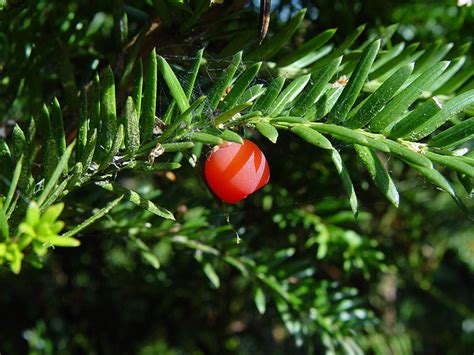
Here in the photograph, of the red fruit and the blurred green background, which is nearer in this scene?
the red fruit

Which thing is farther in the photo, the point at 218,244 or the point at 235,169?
the point at 218,244

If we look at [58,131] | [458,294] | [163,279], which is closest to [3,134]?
[58,131]

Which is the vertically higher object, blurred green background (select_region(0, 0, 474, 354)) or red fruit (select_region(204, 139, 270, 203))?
red fruit (select_region(204, 139, 270, 203))

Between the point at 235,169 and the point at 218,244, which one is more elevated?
the point at 235,169

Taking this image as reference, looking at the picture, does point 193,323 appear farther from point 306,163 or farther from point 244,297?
point 306,163
